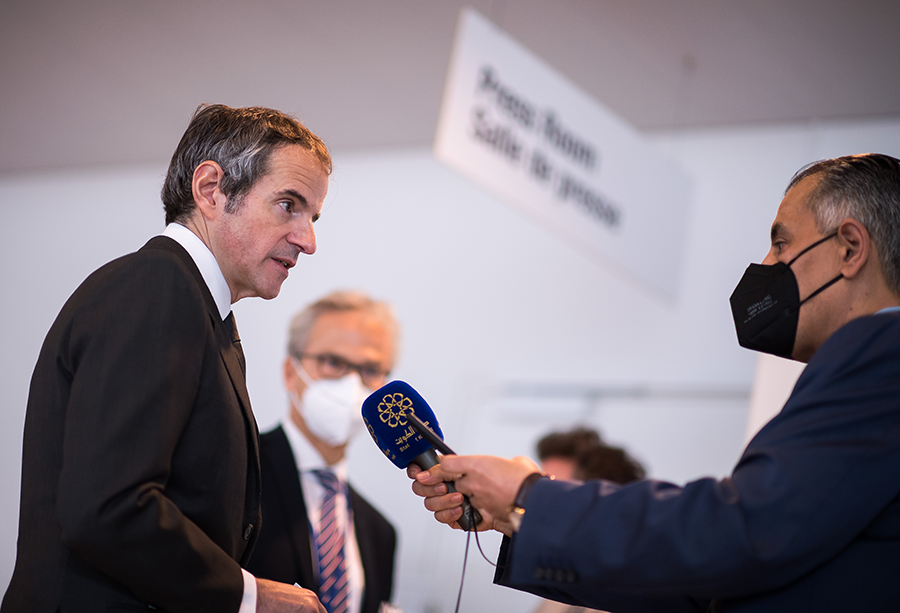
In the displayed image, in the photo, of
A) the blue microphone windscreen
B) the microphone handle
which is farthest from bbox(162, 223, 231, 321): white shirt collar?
the microphone handle

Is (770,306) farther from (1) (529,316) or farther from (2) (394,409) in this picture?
(1) (529,316)

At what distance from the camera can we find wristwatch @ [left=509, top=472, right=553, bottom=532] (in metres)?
1.66

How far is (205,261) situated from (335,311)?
7.37 ft

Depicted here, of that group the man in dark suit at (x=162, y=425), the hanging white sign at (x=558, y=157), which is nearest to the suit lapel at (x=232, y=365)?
the man in dark suit at (x=162, y=425)

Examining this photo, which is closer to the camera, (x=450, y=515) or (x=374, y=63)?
(x=450, y=515)

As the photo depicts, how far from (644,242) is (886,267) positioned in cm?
248

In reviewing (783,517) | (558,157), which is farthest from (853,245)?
(558,157)

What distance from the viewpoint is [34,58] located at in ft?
8.71

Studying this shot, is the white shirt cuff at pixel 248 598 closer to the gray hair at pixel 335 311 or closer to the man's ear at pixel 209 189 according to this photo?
the man's ear at pixel 209 189

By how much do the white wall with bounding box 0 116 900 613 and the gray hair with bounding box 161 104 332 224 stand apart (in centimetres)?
278

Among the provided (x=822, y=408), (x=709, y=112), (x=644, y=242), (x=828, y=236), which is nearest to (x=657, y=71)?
(x=709, y=112)

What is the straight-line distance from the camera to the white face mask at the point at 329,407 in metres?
3.80

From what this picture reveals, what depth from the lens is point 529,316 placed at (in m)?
6.05

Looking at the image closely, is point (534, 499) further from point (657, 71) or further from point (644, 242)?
point (657, 71)
